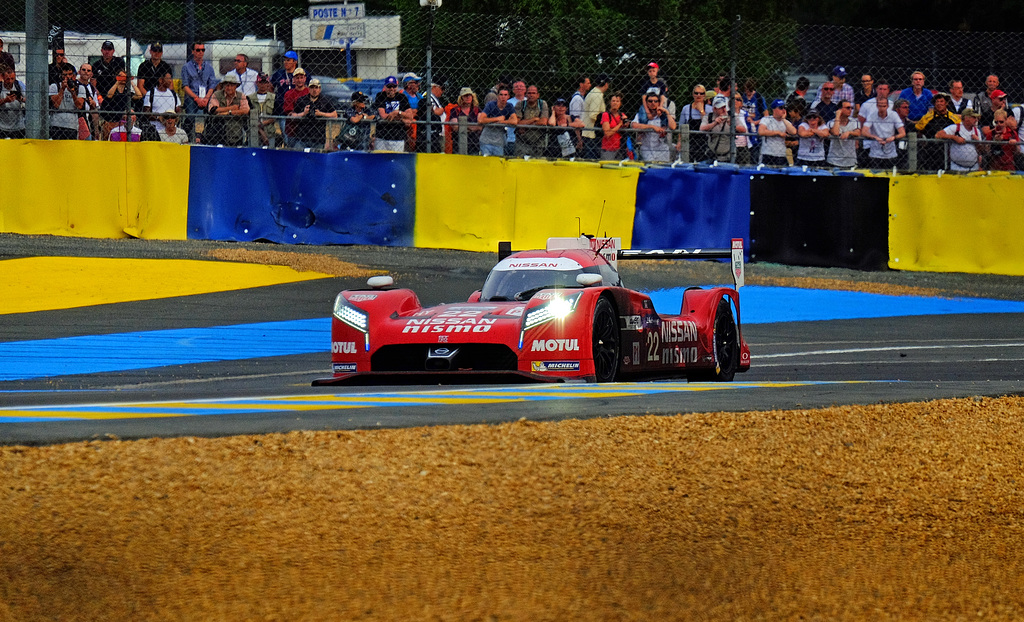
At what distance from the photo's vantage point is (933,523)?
494 cm

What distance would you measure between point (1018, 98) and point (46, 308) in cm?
1157

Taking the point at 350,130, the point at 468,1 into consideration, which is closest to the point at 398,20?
the point at 350,130

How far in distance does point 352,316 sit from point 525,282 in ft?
4.69

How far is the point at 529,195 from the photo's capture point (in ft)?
54.4

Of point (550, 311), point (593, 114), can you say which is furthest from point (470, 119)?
point (550, 311)

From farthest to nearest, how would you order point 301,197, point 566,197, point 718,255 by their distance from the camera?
point 301,197
point 566,197
point 718,255

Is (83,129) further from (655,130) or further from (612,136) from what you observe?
(655,130)

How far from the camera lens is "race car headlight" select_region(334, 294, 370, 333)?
8.75 meters

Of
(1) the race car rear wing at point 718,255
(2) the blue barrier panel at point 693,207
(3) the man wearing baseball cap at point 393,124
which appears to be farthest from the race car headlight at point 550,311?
(3) the man wearing baseball cap at point 393,124

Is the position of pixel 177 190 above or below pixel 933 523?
above

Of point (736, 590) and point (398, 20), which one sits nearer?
point (736, 590)

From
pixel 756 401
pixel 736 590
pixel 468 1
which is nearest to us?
pixel 736 590

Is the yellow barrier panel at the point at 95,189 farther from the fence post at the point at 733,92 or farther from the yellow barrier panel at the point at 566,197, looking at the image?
the fence post at the point at 733,92

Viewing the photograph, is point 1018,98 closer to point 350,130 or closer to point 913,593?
point 350,130
